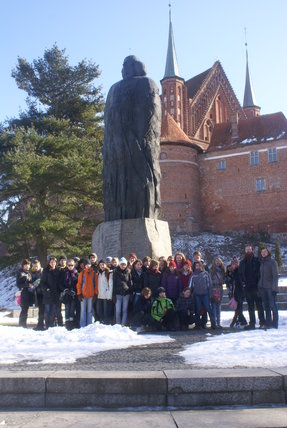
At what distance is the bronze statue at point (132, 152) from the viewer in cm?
988

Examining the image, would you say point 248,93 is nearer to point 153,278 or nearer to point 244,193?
point 244,193

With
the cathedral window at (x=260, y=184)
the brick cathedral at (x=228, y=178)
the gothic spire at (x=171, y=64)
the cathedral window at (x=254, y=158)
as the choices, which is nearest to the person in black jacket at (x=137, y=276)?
the brick cathedral at (x=228, y=178)

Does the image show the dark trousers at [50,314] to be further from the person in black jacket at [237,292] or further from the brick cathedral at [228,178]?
the brick cathedral at [228,178]

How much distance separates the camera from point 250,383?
4.13 m

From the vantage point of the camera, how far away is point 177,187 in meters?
43.0

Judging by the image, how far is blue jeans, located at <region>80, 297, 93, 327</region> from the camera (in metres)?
8.65

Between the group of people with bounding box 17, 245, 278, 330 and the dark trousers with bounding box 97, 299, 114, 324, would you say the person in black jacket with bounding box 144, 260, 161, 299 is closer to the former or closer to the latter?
the group of people with bounding box 17, 245, 278, 330

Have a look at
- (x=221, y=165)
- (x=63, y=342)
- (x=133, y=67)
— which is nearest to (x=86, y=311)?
(x=63, y=342)

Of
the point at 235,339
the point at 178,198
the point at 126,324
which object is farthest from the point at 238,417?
the point at 178,198

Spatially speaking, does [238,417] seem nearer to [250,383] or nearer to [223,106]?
[250,383]

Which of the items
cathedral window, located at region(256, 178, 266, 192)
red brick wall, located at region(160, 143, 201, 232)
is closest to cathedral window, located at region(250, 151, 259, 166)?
cathedral window, located at region(256, 178, 266, 192)

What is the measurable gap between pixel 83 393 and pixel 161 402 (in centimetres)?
64

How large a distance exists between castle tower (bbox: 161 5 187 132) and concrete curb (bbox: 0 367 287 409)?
4521 centimetres

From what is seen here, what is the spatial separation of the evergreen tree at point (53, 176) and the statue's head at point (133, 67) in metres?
10.5
